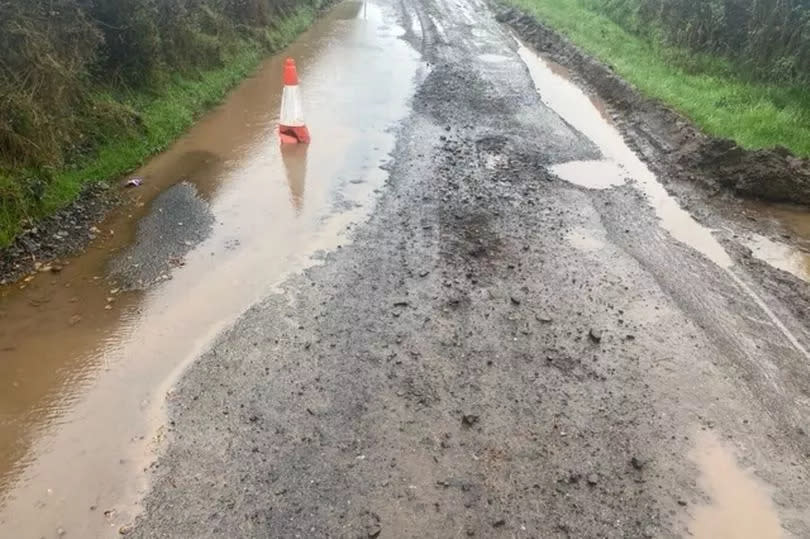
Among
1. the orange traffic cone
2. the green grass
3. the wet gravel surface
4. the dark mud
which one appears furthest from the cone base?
the green grass

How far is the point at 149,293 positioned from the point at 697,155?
747cm

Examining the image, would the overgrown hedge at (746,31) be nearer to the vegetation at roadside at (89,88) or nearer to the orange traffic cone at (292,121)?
the orange traffic cone at (292,121)

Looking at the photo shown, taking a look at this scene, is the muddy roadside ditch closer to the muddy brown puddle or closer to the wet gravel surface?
the muddy brown puddle

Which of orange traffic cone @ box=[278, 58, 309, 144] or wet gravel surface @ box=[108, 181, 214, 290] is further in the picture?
orange traffic cone @ box=[278, 58, 309, 144]

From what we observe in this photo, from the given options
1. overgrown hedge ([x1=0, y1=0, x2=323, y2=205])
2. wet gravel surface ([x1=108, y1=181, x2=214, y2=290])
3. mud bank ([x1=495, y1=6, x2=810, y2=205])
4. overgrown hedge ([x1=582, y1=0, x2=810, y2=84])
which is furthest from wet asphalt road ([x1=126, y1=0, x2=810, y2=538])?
overgrown hedge ([x1=582, y1=0, x2=810, y2=84])

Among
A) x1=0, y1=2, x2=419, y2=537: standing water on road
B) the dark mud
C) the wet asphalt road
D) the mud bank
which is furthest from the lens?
the mud bank

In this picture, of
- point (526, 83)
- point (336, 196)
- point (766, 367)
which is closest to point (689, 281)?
point (766, 367)

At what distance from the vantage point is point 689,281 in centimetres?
642

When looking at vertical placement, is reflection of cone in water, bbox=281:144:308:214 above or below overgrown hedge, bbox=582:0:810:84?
below

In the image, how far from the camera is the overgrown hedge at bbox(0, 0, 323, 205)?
23.2 ft

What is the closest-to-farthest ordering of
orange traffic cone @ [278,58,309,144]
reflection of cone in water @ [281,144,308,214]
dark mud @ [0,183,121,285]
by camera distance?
dark mud @ [0,183,121,285] < reflection of cone in water @ [281,144,308,214] < orange traffic cone @ [278,58,309,144]

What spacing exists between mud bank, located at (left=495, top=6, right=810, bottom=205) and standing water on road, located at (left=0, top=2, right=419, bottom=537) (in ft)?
13.3

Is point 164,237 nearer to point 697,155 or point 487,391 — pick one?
point 487,391

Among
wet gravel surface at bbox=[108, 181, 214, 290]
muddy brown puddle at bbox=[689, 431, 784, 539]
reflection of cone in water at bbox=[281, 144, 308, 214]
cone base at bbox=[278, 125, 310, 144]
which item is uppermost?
cone base at bbox=[278, 125, 310, 144]
